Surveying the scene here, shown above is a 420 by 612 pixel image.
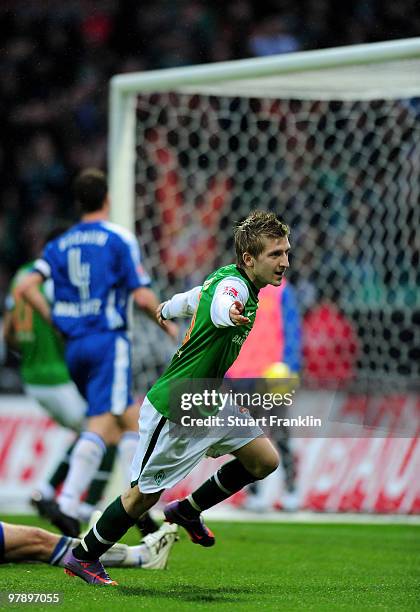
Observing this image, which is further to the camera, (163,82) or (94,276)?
(163,82)

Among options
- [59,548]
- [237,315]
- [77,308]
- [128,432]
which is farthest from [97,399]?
[237,315]

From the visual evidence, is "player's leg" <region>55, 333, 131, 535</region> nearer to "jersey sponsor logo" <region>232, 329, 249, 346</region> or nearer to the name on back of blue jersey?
the name on back of blue jersey

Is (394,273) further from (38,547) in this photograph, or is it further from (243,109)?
(38,547)

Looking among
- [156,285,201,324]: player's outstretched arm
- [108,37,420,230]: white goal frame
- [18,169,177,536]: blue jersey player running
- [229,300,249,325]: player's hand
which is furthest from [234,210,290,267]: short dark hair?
[108,37,420,230]: white goal frame

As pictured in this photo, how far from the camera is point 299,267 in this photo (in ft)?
30.6

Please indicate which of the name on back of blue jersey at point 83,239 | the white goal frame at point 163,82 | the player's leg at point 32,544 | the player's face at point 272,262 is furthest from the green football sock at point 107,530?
the white goal frame at point 163,82

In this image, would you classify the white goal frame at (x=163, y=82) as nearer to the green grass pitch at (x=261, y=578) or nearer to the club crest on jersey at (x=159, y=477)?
the green grass pitch at (x=261, y=578)

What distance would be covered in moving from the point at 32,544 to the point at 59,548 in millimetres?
150

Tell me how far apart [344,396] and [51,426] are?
89.9 inches

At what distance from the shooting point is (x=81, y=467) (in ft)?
19.4

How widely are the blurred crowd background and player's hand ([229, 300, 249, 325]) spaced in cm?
906

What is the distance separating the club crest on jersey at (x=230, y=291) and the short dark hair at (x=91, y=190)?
2.30 m

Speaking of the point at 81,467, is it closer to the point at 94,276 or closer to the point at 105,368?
the point at 105,368

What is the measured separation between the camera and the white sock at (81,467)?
589 cm
